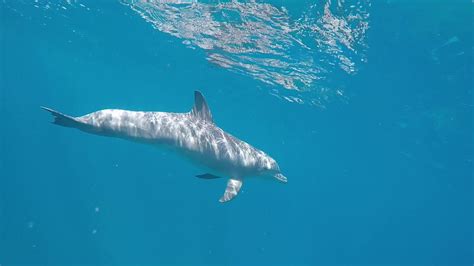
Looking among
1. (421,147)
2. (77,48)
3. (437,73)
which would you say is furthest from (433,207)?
(77,48)

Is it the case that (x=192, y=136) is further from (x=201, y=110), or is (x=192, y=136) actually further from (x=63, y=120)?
(x=63, y=120)

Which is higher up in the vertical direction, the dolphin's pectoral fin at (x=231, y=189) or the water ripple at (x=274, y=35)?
the water ripple at (x=274, y=35)

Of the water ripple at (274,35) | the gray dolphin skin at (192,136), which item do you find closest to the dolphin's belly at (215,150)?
the gray dolphin skin at (192,136)

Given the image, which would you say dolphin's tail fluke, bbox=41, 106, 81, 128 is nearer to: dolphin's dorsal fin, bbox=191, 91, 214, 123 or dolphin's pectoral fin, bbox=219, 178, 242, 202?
dolphin's dorsal fin, bbox=191, 91, 214, 123

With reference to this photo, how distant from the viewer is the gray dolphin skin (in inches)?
368

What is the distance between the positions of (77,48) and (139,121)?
2975 centimetres

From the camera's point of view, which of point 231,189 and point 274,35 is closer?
point 231,189

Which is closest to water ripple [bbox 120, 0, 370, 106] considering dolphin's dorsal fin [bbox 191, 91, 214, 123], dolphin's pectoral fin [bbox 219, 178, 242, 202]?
dolphin's dorsal fin [bbox 191, 91, 214, 123]

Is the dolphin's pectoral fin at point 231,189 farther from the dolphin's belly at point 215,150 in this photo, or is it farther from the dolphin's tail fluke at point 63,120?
the dolphin's tail fluke at point 63,120

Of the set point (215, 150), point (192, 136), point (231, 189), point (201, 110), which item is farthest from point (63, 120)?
point (231, 189)

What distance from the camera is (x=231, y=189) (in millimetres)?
10609

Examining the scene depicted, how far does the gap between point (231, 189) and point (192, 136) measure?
195cm

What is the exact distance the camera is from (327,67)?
67.7 ft

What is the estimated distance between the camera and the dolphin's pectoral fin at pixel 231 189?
1001 centimetres
